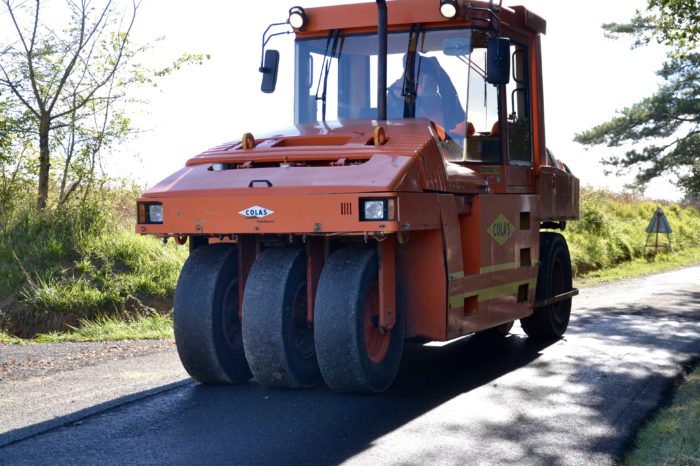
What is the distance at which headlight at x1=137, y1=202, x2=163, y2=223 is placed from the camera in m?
7.29

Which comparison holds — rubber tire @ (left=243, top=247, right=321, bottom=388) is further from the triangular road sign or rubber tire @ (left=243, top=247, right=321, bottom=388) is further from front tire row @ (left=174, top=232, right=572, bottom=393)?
the triangular road sign

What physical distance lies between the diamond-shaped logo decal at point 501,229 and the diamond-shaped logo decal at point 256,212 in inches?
86.9

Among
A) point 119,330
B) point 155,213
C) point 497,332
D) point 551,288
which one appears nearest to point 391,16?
point 155,213

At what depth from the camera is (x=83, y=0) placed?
17.4 meters

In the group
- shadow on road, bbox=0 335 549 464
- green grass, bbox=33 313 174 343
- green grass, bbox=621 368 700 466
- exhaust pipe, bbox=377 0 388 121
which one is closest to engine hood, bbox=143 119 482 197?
exhaust pipe, bbox=377 0 388 121

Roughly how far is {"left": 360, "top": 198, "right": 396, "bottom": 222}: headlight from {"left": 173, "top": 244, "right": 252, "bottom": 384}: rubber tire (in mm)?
1444

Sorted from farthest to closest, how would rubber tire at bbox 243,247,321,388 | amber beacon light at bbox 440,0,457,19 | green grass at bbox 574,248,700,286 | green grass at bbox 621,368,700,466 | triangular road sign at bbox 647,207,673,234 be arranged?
1. triangular road sign at bbox 647,207,673,234
2. green grass at bbox 574,248,700,286
3. amber beacon light at bbox 440,0,457,19
4. rubber tire at bbox 243,247,321,388
5. green grass at bbox 621,368,700,466

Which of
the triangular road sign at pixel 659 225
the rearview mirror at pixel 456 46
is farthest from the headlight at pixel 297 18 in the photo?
the triangular road sign at pixel 659 225

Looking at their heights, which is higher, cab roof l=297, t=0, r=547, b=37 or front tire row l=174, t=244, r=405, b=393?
cab roof l=297, t=0, r=547, b=37

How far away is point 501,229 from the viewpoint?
8555 millimetres

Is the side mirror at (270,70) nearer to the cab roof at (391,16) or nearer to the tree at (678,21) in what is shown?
the cab roof at (391,16)

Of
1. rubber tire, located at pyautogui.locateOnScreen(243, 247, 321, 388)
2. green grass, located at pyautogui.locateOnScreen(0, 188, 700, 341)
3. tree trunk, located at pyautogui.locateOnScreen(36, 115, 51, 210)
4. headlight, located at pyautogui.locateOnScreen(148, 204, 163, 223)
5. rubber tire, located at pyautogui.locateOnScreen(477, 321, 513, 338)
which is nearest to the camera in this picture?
rubber tire, located at pyautogui.locateOnScreen(243, 247, 321, 388)

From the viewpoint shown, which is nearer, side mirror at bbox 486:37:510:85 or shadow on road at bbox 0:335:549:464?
shadow on road at bbox 0:335:549:464

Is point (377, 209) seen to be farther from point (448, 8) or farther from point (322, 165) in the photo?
point (448, 8)
